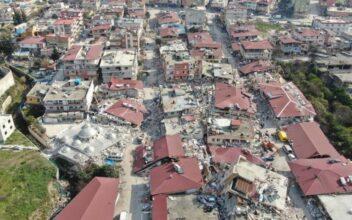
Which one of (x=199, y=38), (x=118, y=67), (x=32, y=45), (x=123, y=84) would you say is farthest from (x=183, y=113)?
(x=32, y=45)

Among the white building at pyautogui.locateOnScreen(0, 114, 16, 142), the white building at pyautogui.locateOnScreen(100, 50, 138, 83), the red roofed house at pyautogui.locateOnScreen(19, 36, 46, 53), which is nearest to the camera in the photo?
the white building at pyautogui.locateOnScreen(0, 114, 16, 142)

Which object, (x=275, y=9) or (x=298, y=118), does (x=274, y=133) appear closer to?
(x=298, y=118)

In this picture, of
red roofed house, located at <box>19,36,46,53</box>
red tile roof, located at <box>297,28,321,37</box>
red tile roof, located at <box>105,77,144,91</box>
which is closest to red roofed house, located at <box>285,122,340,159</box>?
red tile roof, located at <box>105,77,144,91</box>

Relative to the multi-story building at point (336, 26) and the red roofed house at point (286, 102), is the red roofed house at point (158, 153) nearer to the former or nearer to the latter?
the red roofed house at point (286, 102)

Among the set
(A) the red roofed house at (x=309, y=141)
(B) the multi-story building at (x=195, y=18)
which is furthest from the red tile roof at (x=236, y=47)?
(A) the red roofed house at (x=309, y=141)

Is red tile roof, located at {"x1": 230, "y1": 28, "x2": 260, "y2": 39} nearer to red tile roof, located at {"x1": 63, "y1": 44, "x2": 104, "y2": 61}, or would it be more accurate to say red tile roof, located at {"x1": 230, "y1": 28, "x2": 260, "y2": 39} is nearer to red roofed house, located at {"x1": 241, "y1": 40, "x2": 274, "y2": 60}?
red roofed house, located at {"x1": 241, "y1": 40, "x2": 274, "y2": 60}

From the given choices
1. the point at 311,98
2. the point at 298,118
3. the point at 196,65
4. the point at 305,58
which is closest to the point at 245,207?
the point at 298,118

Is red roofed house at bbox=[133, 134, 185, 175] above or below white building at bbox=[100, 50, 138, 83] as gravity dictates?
below
